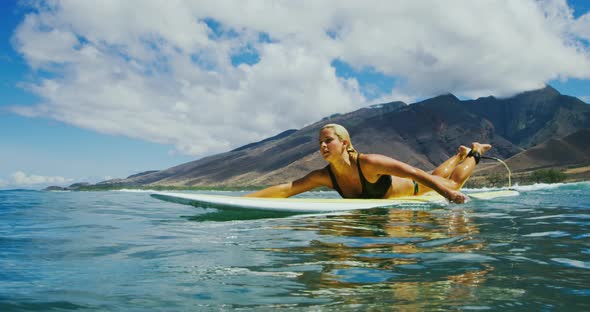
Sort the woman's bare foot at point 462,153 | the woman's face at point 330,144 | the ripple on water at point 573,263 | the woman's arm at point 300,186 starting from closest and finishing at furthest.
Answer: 1. the ripple on water at point 573,263
2. the woman's face at point 330,144
3. the woman's arm at point 300,186
4. the woman's bare foot at point 462,153

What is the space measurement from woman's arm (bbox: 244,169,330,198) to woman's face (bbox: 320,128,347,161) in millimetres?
866

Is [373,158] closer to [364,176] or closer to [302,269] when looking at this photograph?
[364,176]

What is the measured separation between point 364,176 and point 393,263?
215 inches

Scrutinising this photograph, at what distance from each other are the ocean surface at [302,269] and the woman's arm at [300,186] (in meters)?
3.00

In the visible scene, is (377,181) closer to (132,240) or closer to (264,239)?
(264,239)

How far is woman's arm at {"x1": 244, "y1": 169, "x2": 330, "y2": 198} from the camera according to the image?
9.32m

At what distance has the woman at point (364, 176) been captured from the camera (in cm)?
815

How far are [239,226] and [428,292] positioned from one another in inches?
173

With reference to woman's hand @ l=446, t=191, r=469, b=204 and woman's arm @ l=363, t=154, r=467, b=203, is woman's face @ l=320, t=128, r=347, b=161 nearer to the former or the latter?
woman's arm @ l=363, t=154, r=467, b=203

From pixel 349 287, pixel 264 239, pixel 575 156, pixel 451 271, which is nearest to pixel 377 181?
pixel 264 239

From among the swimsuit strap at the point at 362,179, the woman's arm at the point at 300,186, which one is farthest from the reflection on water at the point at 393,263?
the woman's arm at the point at 300,186

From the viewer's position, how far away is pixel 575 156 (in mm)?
155750

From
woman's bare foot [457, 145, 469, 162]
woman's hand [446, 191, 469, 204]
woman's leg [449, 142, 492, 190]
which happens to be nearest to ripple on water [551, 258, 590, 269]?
woman's hand [446, 191, 469, 204]

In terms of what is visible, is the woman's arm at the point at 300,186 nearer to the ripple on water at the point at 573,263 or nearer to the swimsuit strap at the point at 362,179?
the swimsuit strap at the point at 362,179
